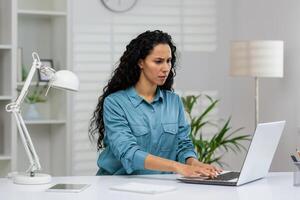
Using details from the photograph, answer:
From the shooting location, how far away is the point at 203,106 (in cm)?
540

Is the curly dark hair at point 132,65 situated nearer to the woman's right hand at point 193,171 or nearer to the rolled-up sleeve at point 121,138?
the rolled-up sleeve at point 121,138

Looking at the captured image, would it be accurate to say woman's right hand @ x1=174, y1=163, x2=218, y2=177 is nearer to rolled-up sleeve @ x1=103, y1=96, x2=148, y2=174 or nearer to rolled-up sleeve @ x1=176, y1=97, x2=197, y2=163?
rolled-up sleeve @ x1=103, y1=96, x2=148, y2=174

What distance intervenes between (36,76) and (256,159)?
2.52 meters

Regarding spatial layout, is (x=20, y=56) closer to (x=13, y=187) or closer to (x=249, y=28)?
(x=249, y=28)

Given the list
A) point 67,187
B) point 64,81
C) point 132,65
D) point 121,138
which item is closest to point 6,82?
point 132,65

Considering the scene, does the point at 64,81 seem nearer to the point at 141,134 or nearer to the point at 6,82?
the point at 141,134

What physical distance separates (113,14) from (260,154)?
2.60m

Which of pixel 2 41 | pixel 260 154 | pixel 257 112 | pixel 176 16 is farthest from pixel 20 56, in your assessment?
pixel 260 154

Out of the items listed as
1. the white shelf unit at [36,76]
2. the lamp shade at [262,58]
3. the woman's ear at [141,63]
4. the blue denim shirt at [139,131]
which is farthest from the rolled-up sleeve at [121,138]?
the lamp shade at [262,58]

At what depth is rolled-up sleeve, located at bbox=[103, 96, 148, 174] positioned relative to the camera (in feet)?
9.46

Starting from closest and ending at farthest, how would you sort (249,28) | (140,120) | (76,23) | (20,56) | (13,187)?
1. (13,187)
2. (140,120)
3. (20,56)
4. (76,23)
5. (249,28)

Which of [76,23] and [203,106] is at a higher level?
[76,23]

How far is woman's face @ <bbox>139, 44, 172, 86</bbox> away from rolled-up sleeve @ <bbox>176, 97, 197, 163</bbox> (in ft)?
0.75

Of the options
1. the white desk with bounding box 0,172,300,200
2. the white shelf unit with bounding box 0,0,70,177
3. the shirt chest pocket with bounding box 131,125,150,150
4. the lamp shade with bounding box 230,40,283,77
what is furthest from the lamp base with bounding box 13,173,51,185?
the lamp shade with bounding box 230,40,283,77
